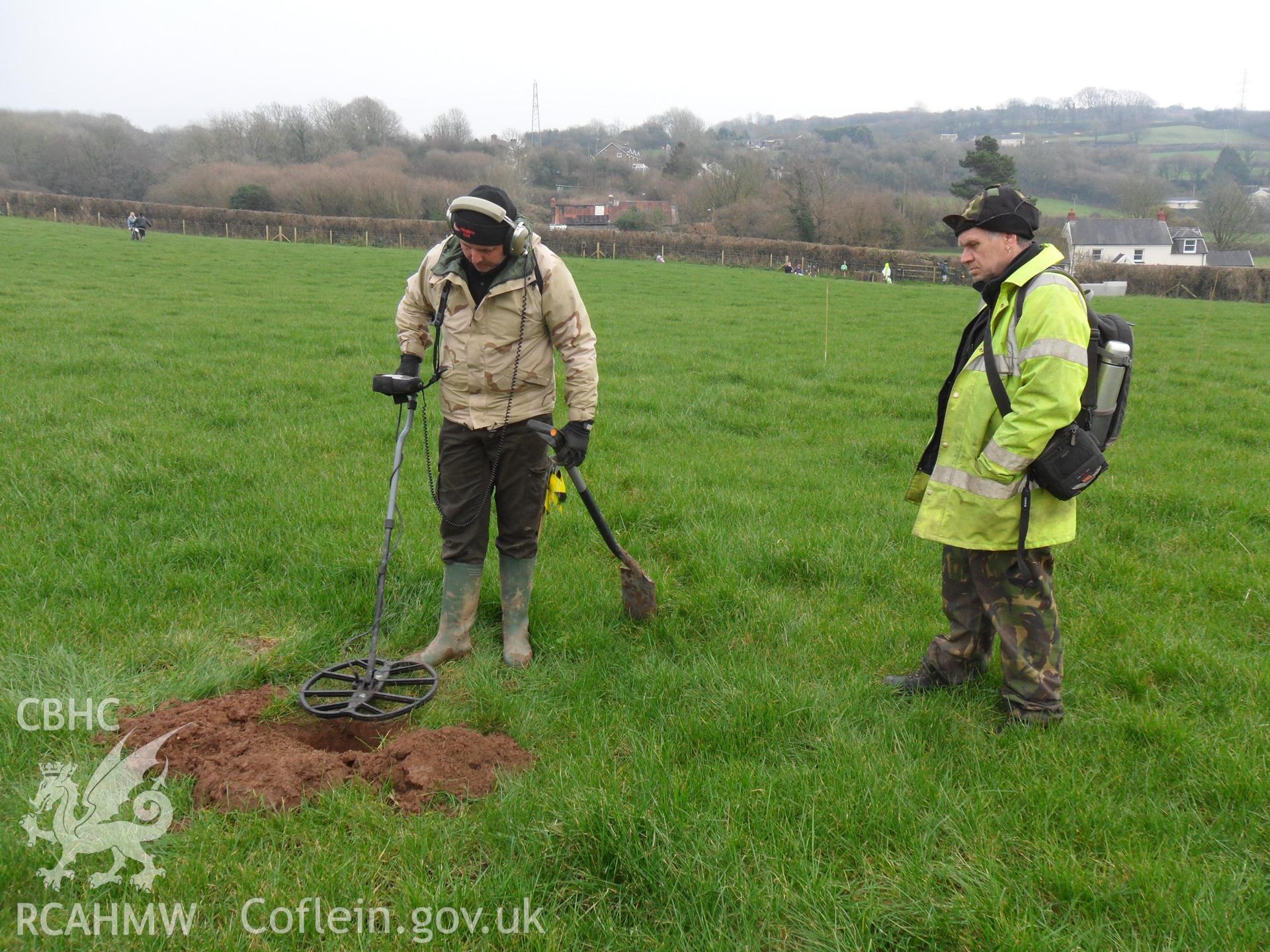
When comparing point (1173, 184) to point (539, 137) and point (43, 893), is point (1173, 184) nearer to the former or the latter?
point (539, 137)

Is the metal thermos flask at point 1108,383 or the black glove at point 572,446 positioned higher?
the metal thermos flask at point 1108,383

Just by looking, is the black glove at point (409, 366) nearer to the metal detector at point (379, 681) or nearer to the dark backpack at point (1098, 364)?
the metal detector at point (379, 681)

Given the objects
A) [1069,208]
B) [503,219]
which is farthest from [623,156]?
[503,219]

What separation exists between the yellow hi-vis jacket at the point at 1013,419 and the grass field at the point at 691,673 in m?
0.96

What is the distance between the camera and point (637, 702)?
422 centimetres

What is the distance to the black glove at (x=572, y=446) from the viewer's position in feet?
14.7

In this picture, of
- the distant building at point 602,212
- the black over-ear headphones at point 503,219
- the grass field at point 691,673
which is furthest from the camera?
the distant building at point 602,212

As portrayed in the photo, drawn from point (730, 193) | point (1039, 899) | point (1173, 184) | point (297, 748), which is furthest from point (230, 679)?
point (1173, 184)

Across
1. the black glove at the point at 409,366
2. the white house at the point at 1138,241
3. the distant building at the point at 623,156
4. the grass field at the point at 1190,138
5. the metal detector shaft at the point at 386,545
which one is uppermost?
the grass field at the point at 1190,138

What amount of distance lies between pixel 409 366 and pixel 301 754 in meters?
2.15

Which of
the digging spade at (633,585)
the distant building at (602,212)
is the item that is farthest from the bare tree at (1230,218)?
the digging spade at (633,585)

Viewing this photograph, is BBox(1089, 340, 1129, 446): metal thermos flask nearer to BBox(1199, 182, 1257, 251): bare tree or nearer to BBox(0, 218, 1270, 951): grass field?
BBox(0, 218, 1270, 951): grass field

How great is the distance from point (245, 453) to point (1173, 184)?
15994 centimetres

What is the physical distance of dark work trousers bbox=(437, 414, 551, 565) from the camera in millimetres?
4746
